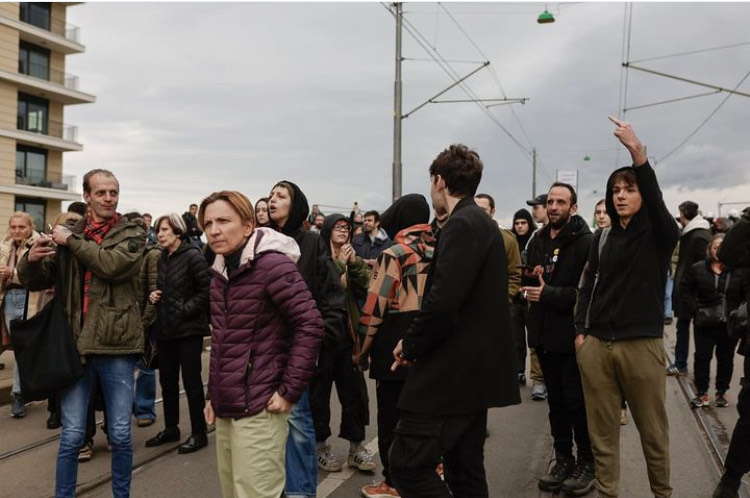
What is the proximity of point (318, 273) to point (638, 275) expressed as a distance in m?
1.97

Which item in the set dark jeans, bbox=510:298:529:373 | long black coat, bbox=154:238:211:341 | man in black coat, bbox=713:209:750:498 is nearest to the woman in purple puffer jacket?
man in black coat, bbox=713:209:750:498

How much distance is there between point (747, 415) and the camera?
4.17 m

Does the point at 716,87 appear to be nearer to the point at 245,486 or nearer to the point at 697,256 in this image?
the point at 697,256

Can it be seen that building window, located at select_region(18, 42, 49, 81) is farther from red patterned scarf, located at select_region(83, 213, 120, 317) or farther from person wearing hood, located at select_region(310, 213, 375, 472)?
red patterned scarf, located at select_region(83, 213, 120, 317)

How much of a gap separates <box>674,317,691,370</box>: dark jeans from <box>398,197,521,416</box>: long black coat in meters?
6.34

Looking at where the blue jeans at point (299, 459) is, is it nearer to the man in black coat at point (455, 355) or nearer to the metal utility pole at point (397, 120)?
the man in black coat at point (455, 355)

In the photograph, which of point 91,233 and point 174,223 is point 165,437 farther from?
point 91,233

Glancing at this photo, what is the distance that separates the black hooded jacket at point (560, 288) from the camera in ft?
15.4

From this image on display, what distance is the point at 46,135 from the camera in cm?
4750

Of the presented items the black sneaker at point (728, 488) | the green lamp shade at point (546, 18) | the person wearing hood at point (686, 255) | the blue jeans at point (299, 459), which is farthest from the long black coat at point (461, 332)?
the green lamp shade at point (546, 18)

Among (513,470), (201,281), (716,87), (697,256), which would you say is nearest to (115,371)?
(201,281)

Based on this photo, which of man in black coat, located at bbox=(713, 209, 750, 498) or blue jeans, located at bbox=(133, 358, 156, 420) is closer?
man in black coat, located at bbox=(713, 209, 750, 498)

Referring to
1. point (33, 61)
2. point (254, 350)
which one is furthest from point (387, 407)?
point (33, 61)

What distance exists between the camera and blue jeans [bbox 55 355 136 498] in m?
3.80
